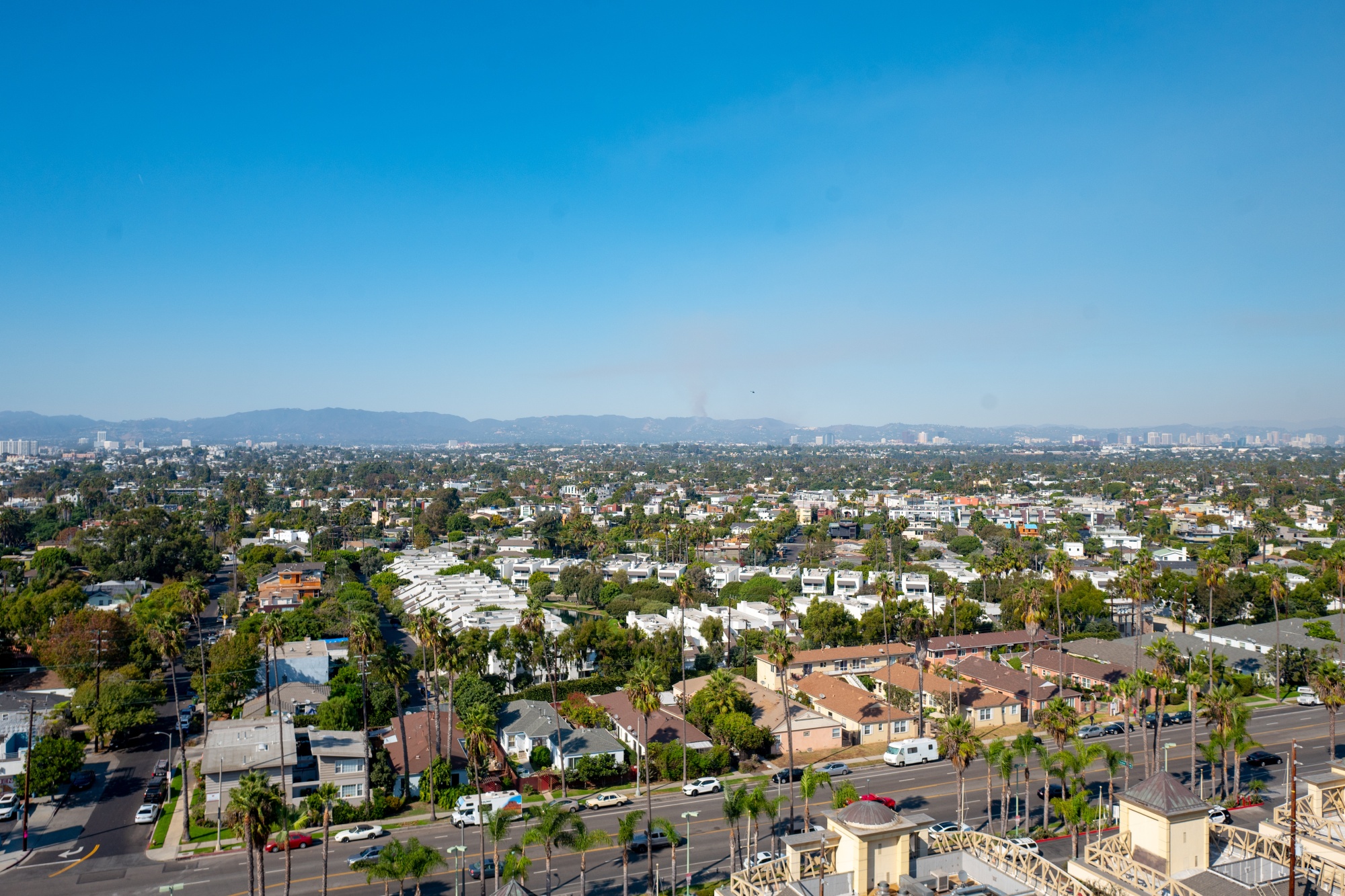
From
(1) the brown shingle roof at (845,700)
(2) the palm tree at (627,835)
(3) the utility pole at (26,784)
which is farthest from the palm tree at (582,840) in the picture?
(1) the brown shingle roof at (845,700)

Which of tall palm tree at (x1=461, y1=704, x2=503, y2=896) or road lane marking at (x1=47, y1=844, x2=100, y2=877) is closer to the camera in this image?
road lane marking at (x1=47, y1=844, x2=100, y2=877)

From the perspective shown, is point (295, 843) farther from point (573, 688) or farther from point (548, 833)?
point (573, 688)

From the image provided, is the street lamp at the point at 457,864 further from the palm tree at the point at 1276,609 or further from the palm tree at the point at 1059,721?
the palm tree at the point at 1276,609

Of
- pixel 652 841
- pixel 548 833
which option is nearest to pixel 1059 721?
pixel 652 841

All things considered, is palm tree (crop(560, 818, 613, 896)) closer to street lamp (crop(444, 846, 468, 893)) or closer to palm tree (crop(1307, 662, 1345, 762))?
street lamp (crop(444, 846, 468, 893))

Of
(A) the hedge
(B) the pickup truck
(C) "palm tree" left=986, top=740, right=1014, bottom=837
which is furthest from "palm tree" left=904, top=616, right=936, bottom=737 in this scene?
(B) the pickup truck

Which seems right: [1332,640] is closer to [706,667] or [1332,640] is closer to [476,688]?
[706,667]
